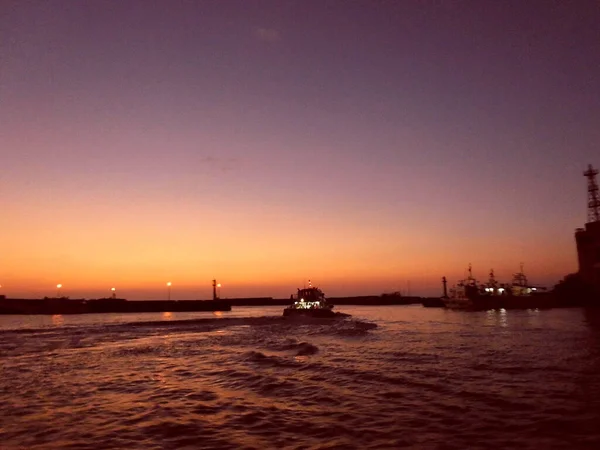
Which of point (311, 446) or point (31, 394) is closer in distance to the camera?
point (311, 446)

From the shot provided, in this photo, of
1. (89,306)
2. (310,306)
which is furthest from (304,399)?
(89,306)

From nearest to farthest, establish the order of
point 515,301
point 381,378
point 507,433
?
1. point 507,433
2. point 381,378
3. point 515,301

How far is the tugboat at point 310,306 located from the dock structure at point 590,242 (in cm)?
5564

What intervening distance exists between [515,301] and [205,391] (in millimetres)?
108981

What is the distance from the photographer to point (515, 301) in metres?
110

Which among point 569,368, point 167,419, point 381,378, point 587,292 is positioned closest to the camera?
point 167,419

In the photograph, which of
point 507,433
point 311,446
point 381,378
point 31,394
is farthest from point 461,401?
point 31,394

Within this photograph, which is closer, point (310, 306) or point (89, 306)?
point (310, 306)

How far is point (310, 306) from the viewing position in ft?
260

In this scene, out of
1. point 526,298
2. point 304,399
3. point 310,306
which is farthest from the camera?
point 526,298

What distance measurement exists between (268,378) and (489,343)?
61.5 feet

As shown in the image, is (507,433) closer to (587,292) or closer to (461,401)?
(461,401)

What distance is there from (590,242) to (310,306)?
60.4 meters

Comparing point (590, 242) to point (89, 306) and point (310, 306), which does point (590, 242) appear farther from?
point (89, 306)
